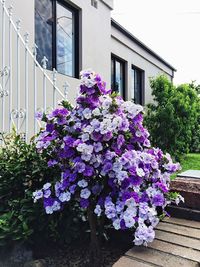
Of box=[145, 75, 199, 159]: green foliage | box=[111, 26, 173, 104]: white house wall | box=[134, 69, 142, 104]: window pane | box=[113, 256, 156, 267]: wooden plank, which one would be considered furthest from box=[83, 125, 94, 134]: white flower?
box=[134, 69, 142, 104]: window pane

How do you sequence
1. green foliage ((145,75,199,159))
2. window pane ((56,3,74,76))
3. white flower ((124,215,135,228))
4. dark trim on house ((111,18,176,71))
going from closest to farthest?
white flower ((124,215,135,228))
window pane ((56,3,74,76))
dark trim on house ((111,18,176,71))
green foliage ((145,75,199,159))

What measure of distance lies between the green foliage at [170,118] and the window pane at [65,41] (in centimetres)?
347

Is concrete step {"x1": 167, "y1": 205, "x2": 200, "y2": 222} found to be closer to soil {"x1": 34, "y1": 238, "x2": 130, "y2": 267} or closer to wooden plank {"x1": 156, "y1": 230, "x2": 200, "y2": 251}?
wooden plank {"x1": 156, "y1": 230, "x2": 200, "y2": 251}

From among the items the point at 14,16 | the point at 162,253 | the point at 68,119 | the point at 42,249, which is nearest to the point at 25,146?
the point at 68,119

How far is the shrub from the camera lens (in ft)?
6.34

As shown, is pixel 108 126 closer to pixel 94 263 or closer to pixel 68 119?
pixel 68 119

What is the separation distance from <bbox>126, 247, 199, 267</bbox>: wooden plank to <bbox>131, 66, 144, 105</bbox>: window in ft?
27.0

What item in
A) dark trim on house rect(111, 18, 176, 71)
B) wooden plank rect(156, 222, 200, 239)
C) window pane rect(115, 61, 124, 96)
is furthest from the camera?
window pane rect(115, 61, 124, 96)

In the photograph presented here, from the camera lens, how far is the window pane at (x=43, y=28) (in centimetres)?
474

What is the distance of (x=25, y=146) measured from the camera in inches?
105

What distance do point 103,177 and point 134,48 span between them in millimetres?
7968

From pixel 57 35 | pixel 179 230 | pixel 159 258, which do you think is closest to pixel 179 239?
pixel 179 230

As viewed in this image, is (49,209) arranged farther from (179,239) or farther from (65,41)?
(65,41)

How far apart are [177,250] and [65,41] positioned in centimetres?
435
